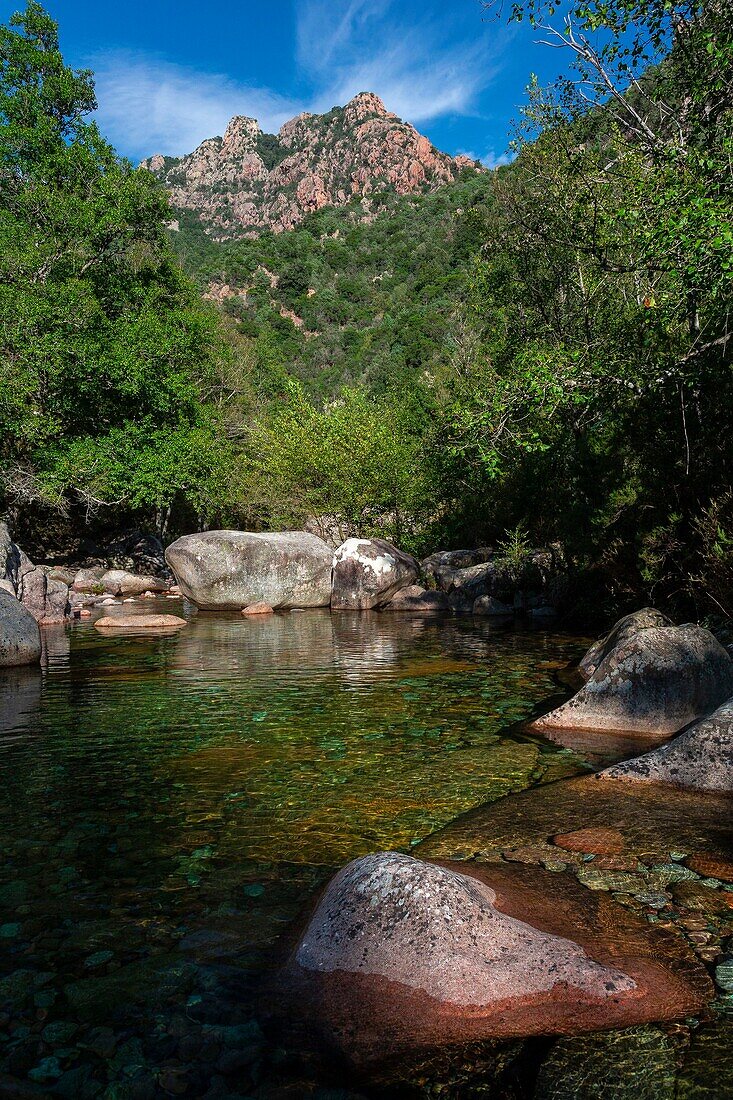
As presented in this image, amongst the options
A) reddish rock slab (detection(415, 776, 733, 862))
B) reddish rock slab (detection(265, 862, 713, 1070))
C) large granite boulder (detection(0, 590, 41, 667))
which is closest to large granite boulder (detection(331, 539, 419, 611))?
large granite boulder (detection(0, 590, 41, 667))

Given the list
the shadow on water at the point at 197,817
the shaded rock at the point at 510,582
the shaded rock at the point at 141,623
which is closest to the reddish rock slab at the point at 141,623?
the shaded rock at the point at 141,623

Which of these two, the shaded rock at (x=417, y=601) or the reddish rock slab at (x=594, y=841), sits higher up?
the shaded rock at (x=417, y=601)

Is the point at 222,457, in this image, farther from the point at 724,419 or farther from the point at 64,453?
the point at 724,419

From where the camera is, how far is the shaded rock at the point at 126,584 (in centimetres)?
2773

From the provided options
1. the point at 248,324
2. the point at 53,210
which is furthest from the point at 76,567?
the point at 248,324

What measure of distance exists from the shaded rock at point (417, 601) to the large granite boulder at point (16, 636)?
1229cm

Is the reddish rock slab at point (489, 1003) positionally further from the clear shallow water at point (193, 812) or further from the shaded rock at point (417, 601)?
the shaded rock at point (417, 601)

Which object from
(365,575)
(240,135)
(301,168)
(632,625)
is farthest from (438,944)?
(240,135)

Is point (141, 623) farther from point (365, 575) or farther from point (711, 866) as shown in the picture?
point (711, 866)

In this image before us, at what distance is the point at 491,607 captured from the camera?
859 inches

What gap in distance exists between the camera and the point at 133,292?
31031 mm

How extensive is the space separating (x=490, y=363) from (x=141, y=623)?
1782 centimetres

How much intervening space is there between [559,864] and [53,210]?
30500mm

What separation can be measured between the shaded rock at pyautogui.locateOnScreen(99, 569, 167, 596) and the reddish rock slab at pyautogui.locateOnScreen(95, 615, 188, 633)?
793 centimetres
